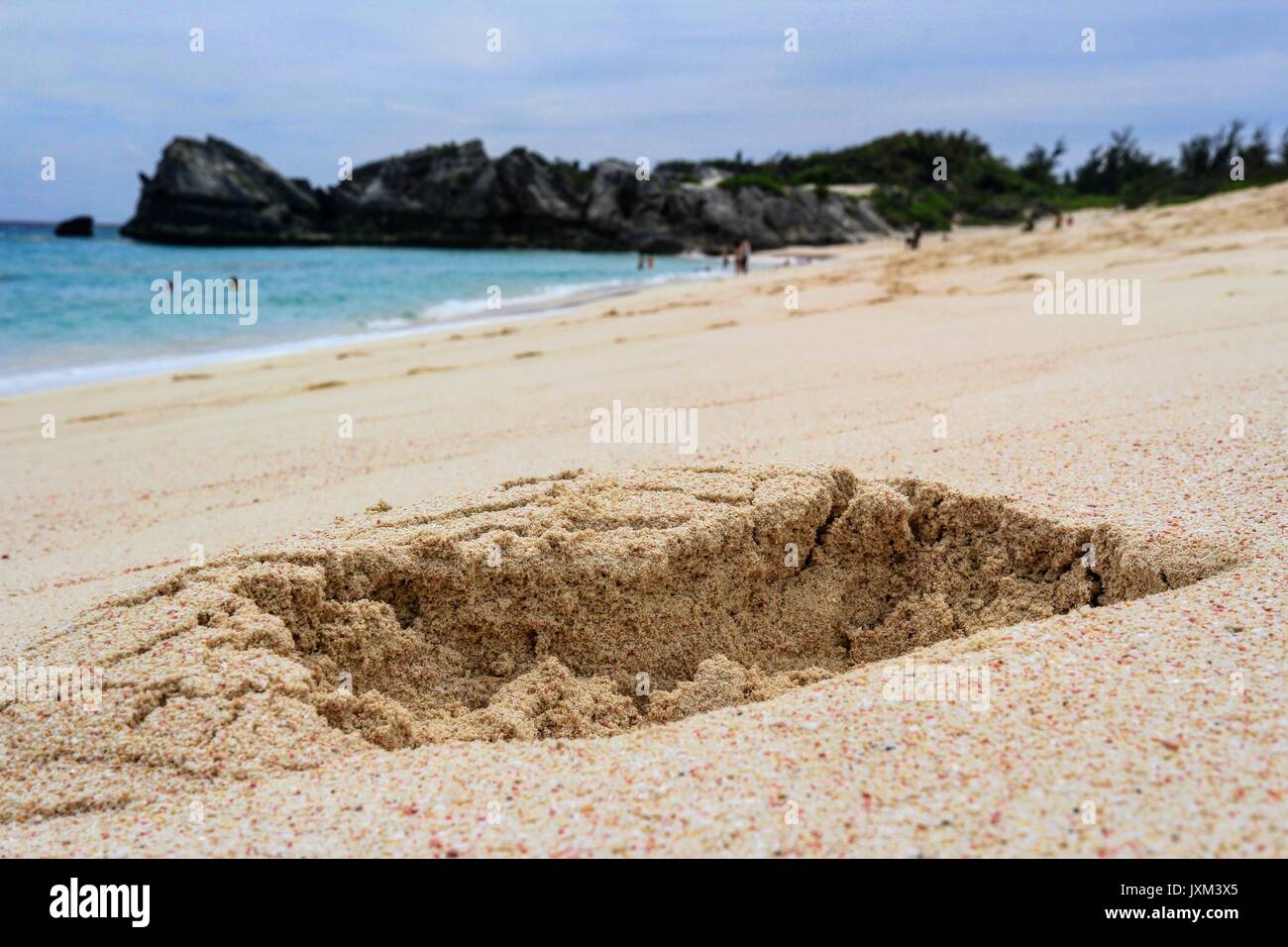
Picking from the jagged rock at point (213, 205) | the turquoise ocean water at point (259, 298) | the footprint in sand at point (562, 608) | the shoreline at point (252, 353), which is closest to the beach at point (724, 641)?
the footprint in sand at point (562, 608)

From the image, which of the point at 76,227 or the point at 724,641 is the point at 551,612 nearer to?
the point at 724,641

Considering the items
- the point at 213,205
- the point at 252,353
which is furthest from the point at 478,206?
the point at 252,353

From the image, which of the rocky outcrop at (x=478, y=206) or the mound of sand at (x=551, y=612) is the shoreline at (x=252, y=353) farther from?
the rocky outcrop at (x=478, y=206)

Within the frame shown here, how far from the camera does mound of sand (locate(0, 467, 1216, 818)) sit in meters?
2.44

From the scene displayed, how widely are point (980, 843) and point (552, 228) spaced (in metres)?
65.7

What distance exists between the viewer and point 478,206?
217 feet

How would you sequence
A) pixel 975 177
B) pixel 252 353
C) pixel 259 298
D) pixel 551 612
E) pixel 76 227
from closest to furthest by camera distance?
pixel 551 612
pixel 252 353
pixel 259 298
pixel 975 177
pixel 76 227

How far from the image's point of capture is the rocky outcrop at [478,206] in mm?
54812

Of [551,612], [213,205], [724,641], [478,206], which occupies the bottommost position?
[724,641]

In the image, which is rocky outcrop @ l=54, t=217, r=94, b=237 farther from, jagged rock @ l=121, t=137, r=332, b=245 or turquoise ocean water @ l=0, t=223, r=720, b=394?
turquoise ocean water @ l=0, t=223, r=720, b=394

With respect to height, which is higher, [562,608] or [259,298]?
[259,298]

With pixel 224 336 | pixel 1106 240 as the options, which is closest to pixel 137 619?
pixel 224 336

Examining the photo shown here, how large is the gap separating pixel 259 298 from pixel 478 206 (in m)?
42.0
